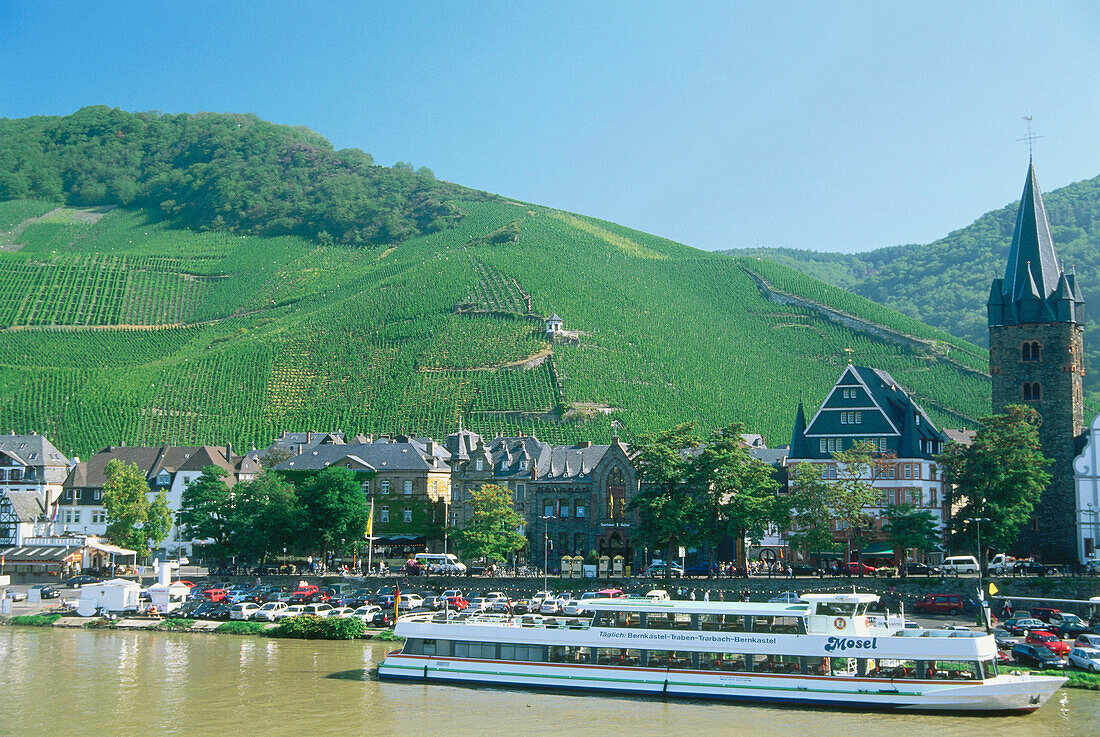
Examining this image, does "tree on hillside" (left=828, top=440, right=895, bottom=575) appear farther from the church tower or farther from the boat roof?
the boat roof

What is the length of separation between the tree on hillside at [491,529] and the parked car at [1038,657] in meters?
36.5

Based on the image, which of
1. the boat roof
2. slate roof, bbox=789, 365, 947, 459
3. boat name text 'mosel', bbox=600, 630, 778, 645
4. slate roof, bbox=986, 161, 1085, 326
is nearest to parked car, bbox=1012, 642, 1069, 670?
the boat roof

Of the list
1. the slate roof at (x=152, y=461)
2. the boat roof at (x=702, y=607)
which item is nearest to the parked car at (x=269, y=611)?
the boat roof at (x=702, y=607)

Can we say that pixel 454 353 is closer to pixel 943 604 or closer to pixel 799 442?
pixel 799 442

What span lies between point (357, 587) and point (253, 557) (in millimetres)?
14794

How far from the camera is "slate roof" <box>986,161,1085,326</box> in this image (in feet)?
264

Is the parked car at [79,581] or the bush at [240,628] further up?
the parked car at [79,581]

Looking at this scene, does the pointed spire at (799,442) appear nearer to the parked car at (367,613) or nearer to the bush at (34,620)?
the parked car at (367,613)

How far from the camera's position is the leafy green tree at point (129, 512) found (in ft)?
289

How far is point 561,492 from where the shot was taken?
278 feet

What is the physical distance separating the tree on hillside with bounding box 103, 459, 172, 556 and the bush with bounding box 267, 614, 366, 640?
3411 centimetres

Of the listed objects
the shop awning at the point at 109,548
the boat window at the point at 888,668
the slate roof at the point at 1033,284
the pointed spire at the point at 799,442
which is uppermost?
the slate roof at the point at 1033,284

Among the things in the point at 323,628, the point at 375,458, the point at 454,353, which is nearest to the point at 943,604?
the point at 323,628

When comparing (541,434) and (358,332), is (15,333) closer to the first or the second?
(358,332)
